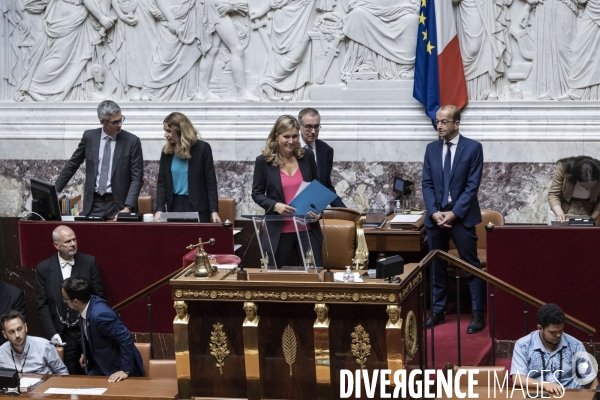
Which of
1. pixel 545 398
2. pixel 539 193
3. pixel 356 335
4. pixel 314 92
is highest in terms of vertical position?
pixel 314 92

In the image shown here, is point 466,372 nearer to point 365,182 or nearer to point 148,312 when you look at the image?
point 148,312

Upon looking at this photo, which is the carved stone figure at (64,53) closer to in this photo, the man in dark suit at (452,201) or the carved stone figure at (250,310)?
the man in dark suit at (452,201)

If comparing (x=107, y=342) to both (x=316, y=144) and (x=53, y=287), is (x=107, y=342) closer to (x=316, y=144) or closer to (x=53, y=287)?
(x=53, y=287)

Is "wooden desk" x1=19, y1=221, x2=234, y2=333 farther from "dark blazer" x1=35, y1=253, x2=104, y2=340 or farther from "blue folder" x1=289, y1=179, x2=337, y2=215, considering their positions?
"blue folder" x1=289, y1=179, x2=337, y2=215

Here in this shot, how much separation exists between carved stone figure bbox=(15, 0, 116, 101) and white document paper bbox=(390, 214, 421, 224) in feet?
11.4

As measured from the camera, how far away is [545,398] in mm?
5840

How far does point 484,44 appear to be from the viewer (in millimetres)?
9305

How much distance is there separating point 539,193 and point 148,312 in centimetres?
365

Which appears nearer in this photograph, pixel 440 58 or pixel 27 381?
pixel 27 381

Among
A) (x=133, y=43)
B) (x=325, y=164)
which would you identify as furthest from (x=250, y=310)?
(x=133, y=43)

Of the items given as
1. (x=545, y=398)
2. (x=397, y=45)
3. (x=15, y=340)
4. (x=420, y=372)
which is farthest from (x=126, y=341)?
(x=397, y=45)

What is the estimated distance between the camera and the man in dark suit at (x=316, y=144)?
8289 mm

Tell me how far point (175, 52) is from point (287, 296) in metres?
4.71

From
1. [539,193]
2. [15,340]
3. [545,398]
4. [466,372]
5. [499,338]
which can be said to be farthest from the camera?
[539,193]
